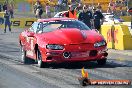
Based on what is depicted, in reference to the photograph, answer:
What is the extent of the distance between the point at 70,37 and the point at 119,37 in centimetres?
713

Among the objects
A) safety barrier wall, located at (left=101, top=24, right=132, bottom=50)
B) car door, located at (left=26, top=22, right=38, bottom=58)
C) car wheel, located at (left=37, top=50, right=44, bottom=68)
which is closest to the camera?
car wheel, located at (left=37, top=50, right=44, bottom=68)

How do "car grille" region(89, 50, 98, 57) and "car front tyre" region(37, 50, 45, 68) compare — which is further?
"car front tyre" region(37, 50, 45, 68)

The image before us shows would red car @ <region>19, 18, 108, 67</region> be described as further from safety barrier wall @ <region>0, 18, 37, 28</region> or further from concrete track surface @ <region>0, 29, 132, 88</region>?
safety barrier wall @ <region>0, 18, 37, 28</region>

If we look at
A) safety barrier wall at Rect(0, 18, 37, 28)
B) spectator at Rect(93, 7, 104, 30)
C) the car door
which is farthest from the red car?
safety barrier wall at Rect(0, 18, 37, 28)

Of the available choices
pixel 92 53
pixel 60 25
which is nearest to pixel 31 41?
pixel 60 25

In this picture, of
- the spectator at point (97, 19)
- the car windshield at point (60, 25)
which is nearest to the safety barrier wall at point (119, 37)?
the spectator at point (97, 19)

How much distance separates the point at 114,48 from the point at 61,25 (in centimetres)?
652

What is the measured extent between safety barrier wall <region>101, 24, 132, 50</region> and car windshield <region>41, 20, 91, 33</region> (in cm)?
541

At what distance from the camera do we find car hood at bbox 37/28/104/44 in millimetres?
12719

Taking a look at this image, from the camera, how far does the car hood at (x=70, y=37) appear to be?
12719 millimetres

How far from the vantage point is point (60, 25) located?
556 inches

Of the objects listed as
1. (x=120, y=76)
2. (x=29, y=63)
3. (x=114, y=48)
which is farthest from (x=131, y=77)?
(x=114, y=48)

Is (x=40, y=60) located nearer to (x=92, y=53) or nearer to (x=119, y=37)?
(x=92, y=53)

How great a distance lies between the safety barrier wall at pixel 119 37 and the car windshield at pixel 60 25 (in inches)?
213
